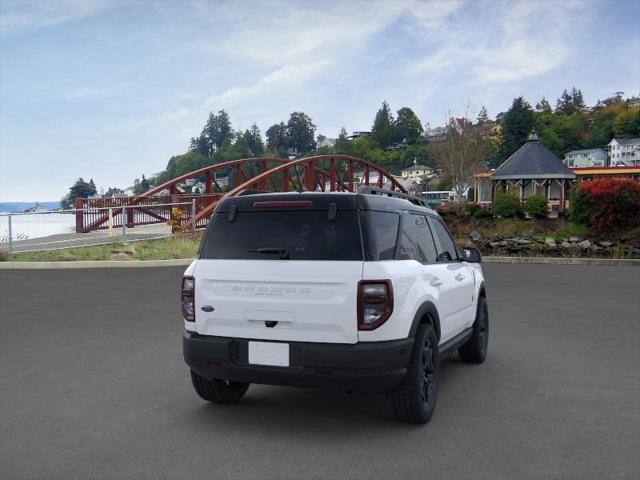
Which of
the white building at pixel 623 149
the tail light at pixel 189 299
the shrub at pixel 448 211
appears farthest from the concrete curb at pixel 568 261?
the white building at pixel 623 149

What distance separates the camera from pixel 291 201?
4.76 metres

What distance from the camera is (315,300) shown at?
439cm

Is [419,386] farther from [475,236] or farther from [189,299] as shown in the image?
[475,236]

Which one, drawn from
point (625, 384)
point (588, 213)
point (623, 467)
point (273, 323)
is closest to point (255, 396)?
point (273, 323)

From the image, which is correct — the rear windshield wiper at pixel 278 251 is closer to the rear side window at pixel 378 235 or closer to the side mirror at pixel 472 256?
the rear side window at pixel 378 235

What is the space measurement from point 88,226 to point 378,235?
67.1ft

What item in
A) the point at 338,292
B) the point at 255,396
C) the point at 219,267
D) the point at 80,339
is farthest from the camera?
the point at 80,339

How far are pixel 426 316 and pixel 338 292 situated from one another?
106cm

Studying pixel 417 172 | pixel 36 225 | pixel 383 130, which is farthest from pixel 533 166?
pixel 383 130

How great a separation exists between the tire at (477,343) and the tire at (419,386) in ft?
5.93

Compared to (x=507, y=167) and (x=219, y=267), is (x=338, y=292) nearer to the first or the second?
(x=219, y=267)

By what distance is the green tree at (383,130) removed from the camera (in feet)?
589

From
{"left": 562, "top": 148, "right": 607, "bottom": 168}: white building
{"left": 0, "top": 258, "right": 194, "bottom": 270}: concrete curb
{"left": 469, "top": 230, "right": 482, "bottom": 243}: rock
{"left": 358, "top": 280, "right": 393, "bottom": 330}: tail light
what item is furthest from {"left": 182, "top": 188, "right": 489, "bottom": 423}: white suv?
{"left": 562, "top": 148, "right": 607, "bottom": 168}: white building

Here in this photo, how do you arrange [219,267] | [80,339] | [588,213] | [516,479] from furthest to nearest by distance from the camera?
1. [588,213]
2. [80,339]
3. [219,267]
4. [516,479]
